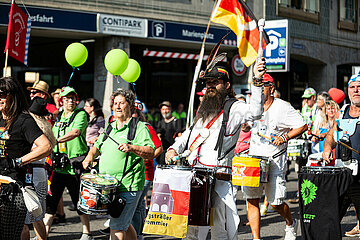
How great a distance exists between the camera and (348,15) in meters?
27.3

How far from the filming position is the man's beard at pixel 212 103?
5.44 m

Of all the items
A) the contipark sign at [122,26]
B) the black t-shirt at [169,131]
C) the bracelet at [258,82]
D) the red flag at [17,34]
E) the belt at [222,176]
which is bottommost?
the belt at [222,176]

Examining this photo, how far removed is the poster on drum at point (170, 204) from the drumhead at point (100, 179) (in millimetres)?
706

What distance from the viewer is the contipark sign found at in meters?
16.1

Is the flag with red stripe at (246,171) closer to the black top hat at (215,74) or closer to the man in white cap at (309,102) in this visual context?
the black top hat at (215,74)

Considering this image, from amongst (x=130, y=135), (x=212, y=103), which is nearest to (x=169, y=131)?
(x=130, y=135)

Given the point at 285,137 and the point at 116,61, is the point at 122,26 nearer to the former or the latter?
the point at 116,61

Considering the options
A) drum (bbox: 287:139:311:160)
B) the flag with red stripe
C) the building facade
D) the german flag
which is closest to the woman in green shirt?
the flag with red stripe

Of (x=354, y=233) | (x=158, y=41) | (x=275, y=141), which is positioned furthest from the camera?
(x=158, y=41)

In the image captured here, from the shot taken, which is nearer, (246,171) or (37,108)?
(37,108)

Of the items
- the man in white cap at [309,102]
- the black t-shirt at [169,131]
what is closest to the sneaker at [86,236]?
the black t-shirt at [169,131]

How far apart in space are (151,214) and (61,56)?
48.6 ft

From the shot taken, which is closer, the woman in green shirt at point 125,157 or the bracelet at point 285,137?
the woman in green shirt at point 125,157

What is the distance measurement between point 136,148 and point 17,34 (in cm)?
464
